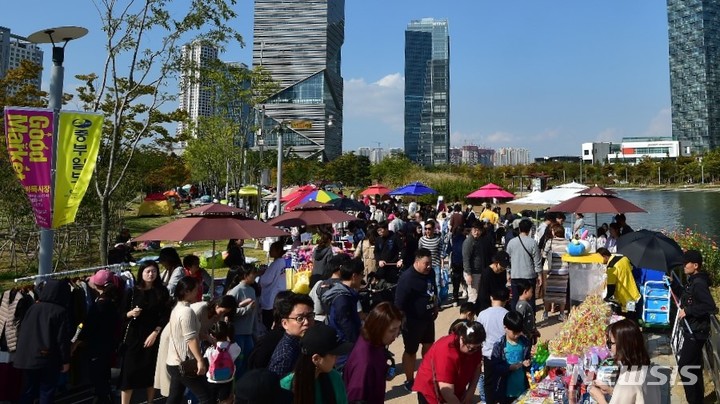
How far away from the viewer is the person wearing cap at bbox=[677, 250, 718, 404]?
464 cm

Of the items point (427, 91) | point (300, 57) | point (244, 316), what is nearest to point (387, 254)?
point (244, 316)

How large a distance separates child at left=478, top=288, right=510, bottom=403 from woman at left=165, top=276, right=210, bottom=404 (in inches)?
91.7

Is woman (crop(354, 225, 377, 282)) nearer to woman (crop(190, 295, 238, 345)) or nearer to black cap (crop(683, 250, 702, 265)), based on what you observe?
woman (crop(190, 295, 238, 345))

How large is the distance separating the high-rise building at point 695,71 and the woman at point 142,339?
160 metres

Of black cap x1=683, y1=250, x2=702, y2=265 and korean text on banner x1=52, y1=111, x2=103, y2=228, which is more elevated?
korean text on banner x1=52, y1=111, x2=103, y2=228

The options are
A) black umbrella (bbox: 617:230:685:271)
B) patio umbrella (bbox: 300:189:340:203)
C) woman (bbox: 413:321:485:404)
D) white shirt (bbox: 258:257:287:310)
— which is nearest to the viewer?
woman (bbox: 413:321:485:404)

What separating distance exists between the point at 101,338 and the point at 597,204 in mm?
7816

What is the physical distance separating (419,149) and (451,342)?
146 meters

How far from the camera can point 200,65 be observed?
39.5ft

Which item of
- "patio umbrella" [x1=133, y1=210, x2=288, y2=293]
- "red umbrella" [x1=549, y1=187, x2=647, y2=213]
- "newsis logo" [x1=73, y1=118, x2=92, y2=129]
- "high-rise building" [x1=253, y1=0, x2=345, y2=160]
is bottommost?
"patio umbrella" [x1=133, y1=210, x2=288, y2=293]

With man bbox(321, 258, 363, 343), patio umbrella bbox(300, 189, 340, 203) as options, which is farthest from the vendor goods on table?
patio umbrella bbox(300, 189, 340, 203)

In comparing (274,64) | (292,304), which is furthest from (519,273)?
(274,64)

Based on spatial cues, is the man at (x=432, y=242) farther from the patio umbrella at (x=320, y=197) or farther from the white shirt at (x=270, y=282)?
the patio umbrella at (x=320, y=197)

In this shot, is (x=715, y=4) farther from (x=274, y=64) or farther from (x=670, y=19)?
(x=274, y=64)
